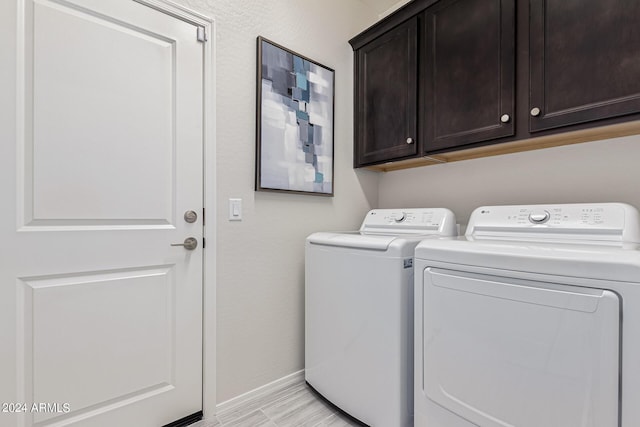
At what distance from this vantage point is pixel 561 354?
33.6 inches

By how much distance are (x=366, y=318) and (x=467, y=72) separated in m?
1.33

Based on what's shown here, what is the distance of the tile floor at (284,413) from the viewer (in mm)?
1453

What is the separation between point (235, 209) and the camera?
5.20 feet

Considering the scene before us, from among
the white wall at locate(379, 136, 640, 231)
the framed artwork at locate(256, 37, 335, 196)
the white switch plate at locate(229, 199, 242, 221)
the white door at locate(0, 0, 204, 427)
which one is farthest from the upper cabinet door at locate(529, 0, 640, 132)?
the white door at locate(0, 0, 204, 427)

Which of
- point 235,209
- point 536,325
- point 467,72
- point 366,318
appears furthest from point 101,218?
point 467,72

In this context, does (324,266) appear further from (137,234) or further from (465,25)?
(465,25)

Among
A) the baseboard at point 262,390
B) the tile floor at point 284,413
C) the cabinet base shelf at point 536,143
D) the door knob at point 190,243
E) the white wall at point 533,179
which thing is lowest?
the tile floor at point 284,413

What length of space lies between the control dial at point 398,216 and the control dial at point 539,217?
0.64 m

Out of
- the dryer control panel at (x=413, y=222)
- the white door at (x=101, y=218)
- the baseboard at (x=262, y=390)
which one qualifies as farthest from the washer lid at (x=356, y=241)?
the baseboard at (x=262, y=390)

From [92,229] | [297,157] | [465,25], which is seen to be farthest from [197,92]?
[465,25]

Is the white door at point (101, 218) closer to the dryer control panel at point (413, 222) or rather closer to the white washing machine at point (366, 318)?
the white washing machine at point (366, 318)

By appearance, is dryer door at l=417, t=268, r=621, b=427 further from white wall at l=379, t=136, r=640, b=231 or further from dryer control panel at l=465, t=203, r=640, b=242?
white wall at l=379, t=136, r=640, b=231

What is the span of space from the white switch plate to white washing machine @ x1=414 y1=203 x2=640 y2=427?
3.09 ft

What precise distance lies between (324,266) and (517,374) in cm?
91
